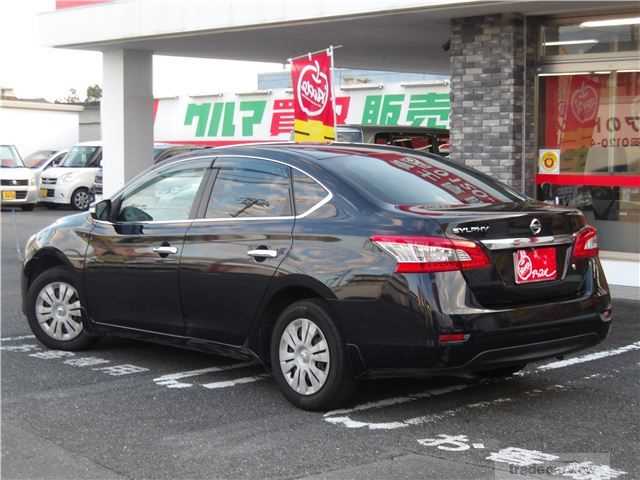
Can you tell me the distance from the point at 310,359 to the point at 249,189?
52.0 inches

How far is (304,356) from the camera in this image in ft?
21.1

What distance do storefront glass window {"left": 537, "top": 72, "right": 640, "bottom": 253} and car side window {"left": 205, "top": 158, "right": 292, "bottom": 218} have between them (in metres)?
6.70

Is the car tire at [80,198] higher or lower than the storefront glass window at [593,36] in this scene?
lower

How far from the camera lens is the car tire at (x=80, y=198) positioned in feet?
90.1

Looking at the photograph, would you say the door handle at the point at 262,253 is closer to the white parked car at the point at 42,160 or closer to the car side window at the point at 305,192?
the car side window at the point at 305,192

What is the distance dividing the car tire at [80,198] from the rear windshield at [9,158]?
167 cm

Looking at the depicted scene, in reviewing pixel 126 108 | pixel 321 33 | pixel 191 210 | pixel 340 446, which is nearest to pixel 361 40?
pixel 321 33

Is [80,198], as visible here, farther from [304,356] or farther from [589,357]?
[304,356]

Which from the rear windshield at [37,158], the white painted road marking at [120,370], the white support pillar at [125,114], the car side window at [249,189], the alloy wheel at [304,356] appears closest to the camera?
the alloy wheel at [304,356]

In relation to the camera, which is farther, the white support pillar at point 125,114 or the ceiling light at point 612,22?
the white support pillar at point 125,114

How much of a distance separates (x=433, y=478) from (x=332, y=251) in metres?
1.71

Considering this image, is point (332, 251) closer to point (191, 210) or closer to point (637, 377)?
point (191, 210)

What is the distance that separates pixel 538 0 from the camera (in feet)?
37.8

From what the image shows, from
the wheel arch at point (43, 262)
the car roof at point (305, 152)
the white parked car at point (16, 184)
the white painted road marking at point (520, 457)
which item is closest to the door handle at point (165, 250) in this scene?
the car roof at point (305, 152)
